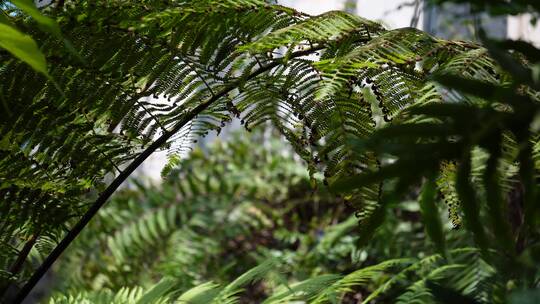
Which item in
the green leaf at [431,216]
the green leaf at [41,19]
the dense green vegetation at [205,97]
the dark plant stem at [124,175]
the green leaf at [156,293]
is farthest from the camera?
the green leaf at [156,293]

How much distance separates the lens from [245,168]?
12.1ft

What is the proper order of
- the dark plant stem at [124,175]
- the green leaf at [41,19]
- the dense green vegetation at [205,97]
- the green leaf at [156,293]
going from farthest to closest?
1. the green leaf at [156,293]
2. the dark plant stem at [124,175]
3. the dense green vegetation at [205,97]
4. the green leaf at [41,19]

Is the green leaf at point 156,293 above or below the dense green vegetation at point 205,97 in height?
below

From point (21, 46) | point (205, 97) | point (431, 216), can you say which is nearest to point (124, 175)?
point (205, 97)

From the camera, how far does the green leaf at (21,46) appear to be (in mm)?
677

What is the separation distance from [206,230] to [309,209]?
1.81 feet

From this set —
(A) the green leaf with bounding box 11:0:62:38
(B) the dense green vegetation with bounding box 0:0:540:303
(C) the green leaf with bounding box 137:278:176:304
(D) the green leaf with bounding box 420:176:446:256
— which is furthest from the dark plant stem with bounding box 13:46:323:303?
(D) the green leaf with bounding box 420:176:446:256

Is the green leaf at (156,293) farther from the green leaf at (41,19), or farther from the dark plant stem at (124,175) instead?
the green leaf at (41,19)

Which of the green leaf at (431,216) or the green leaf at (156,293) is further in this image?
the green leaf at (156,293)

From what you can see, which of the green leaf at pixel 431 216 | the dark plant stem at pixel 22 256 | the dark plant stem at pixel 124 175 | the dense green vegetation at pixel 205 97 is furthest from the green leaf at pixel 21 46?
the dark plant stem at pixel 22 256

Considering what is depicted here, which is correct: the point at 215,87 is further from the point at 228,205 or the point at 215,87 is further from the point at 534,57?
the point at 228,205

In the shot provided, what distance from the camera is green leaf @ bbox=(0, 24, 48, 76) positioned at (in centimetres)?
68

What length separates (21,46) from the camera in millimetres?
686

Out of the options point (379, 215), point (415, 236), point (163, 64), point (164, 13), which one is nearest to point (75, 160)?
point (163, 64)
